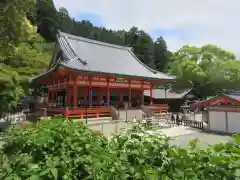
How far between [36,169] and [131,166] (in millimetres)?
782

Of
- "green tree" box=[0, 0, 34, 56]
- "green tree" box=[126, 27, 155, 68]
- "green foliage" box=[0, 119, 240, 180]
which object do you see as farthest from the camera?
"green tree" box=[126, 27, 155, 68]

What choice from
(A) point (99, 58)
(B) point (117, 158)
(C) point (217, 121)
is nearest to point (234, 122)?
(C) point (217, 121)

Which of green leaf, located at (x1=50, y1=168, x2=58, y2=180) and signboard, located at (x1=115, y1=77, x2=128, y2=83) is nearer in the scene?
green leaf, located at (x1=50, y1=168, x2=58, y2=180)

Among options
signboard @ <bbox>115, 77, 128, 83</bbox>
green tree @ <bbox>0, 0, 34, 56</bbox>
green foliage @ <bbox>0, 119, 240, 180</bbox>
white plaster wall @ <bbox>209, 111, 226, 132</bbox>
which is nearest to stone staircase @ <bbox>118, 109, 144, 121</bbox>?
signboard @ <bbox>115, 77, 128, 83</bbox>

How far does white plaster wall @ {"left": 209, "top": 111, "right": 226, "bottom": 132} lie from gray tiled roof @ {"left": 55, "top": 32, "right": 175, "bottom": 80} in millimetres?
7511

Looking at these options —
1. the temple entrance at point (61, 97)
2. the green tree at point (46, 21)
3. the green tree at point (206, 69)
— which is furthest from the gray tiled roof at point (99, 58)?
the green tree at point (46, 21)

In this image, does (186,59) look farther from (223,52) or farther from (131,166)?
(131,166)

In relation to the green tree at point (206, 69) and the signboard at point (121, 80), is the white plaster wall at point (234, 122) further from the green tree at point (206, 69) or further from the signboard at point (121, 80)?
the green tree at point (206, 69)

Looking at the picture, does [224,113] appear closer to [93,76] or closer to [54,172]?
[93,76]

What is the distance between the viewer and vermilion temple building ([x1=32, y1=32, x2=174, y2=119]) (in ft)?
65.7

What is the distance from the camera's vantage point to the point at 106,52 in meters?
27.1

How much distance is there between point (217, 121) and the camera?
58.7 feet

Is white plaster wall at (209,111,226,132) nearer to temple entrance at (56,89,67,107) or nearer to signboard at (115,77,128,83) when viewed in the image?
signboard at (115,77,128,83)

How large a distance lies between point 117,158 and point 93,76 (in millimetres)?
19158
